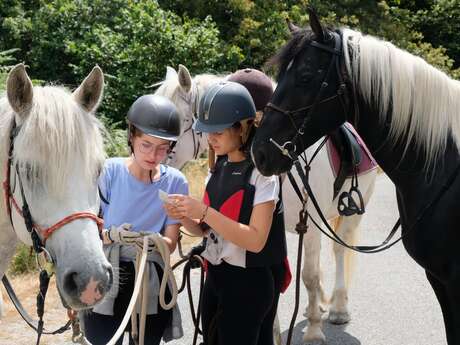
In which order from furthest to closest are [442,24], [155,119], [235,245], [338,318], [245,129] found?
[442,24] < [338,318] < [245,129] < [235,245] < [155,119]

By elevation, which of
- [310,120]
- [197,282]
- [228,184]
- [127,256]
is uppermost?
[310,120]

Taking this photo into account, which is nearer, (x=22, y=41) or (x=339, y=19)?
(x=22, y=41)

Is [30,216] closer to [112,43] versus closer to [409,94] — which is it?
[409,94]

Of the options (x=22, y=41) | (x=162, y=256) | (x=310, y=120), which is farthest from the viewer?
(x=22, y=41)

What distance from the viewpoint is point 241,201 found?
271cm

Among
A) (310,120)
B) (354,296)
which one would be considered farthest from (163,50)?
(310,120)

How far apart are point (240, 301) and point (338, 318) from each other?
8.43ft

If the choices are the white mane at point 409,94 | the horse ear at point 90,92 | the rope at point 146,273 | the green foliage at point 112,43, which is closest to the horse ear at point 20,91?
the horse ear at point 90,92

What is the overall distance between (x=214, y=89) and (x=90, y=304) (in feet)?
3.90

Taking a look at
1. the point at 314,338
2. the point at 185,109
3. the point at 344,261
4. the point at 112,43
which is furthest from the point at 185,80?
the point at 112,43

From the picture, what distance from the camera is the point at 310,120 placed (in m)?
3.03

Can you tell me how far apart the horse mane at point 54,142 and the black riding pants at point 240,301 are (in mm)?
838

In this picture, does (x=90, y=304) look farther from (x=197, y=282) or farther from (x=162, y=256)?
(x=197, y=282)

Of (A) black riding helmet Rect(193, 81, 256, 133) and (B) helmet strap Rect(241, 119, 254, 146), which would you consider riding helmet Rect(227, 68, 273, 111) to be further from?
(A) black riding helmet Rect(193, 81, 256, 133)
